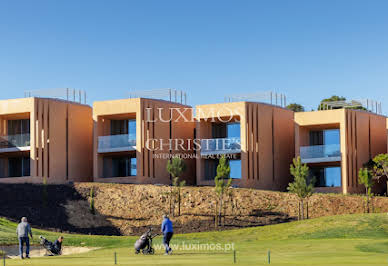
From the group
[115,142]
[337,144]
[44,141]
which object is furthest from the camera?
[115,142]

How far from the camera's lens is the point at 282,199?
155 feet

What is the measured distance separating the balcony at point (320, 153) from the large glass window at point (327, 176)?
2.12m

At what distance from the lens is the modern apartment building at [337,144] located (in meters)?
52.8

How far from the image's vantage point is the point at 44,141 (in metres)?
52.7

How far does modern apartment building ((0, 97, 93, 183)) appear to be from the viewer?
→ 52500 mm

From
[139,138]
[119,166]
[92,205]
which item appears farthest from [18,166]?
[92,205]

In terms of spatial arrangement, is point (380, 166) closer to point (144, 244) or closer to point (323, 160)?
point (323, 160)

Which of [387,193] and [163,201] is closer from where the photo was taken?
[163,201]

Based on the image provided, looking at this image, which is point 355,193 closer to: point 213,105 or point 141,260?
point 213,105

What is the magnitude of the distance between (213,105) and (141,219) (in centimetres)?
1190

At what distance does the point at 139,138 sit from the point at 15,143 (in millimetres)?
8965

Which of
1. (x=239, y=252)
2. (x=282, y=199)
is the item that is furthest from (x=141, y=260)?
(x=282, y=199)

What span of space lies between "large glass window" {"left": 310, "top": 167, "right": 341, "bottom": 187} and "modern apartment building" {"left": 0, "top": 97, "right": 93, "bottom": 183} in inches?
661

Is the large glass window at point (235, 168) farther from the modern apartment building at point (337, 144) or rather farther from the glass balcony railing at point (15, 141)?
the glass balcony railing at point (15, 141)
